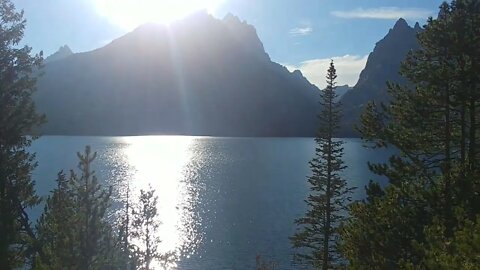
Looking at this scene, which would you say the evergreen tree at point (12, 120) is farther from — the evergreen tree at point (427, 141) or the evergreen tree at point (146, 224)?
the evergreen tree at point (427, 141)

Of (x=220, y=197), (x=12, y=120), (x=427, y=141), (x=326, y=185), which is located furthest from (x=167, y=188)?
(x=427, y=141)

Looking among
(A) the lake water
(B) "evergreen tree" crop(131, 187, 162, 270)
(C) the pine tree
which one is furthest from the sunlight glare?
(C) the pine tree

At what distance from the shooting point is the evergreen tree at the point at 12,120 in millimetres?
18672

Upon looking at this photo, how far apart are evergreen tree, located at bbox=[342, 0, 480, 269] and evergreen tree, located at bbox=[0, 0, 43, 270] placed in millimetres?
13310

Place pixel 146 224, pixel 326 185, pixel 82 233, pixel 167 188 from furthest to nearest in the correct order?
pixel 167 188
pixel 146 224
pixel 326 185
pixel 82 233

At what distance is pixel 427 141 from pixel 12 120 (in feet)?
54.5

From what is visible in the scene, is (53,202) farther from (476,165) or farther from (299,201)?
(299,201)

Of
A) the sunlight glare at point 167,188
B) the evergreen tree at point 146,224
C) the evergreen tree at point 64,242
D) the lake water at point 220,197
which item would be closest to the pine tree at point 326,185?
the evergreen tree at point 146,224

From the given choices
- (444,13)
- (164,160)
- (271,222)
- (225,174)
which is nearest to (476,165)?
(444,13)

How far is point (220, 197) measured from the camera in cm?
10156

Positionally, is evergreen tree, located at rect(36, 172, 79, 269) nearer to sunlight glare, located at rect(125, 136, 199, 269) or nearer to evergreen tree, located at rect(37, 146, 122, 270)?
evergreen tree, located at rect(37, 146, 122, 270)

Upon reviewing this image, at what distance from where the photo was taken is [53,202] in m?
22.4

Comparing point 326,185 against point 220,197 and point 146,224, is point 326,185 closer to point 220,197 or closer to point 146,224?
point 146,224

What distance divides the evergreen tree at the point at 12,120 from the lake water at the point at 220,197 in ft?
140
